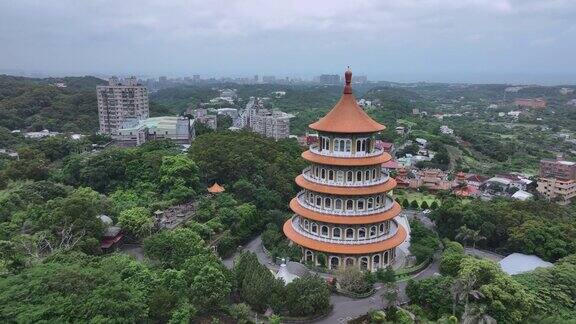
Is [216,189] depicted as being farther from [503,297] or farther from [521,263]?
[503,297]

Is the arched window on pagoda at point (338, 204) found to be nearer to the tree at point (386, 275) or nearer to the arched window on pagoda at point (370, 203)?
the arched window on pagoda at point (370, 203)

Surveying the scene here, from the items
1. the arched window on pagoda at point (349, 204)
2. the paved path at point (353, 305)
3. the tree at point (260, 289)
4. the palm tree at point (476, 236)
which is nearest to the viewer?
the tree at point (260, 289)

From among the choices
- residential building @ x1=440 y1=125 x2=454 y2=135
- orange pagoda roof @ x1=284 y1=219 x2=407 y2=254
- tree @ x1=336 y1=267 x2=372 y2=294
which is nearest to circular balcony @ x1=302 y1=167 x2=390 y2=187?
orange pagoda roof @ x1=284 y1=219 x2=407 y2=254

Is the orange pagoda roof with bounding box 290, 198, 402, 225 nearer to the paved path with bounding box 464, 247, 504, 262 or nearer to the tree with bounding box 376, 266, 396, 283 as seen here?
the tree with bounding box 376, 266, 396, 283

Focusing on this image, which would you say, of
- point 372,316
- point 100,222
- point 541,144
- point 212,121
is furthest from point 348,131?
point 541,144

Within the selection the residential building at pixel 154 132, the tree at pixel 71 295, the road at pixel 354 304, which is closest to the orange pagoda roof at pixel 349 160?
the road at pixel 354 304

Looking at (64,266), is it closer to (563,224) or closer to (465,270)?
(465,270)
